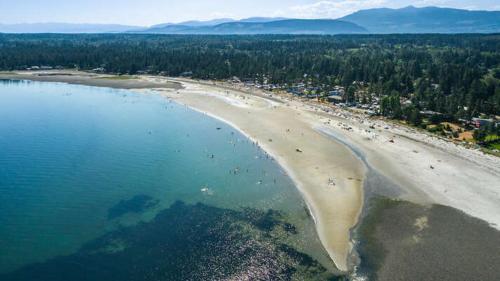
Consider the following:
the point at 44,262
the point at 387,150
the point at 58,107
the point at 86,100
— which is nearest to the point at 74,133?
the point at 58,107

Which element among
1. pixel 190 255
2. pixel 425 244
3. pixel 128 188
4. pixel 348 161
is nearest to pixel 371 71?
pixel 348 161

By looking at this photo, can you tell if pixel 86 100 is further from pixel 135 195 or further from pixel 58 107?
pixel 135 195

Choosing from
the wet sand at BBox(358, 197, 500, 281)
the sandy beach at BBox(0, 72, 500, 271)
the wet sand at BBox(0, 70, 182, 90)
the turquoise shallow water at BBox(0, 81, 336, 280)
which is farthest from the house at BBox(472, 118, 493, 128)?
the wet sand at BBox(0, 70, 182, 90)

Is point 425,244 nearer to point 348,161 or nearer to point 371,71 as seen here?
point 348,161

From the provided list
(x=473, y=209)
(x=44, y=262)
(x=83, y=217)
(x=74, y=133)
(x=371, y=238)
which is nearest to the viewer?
(x=44, y=262)

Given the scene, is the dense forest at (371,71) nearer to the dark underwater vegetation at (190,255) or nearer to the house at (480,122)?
the house at (480,122)

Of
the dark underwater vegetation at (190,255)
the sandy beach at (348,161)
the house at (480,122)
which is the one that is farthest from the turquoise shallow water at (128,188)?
the house at (480,122)
